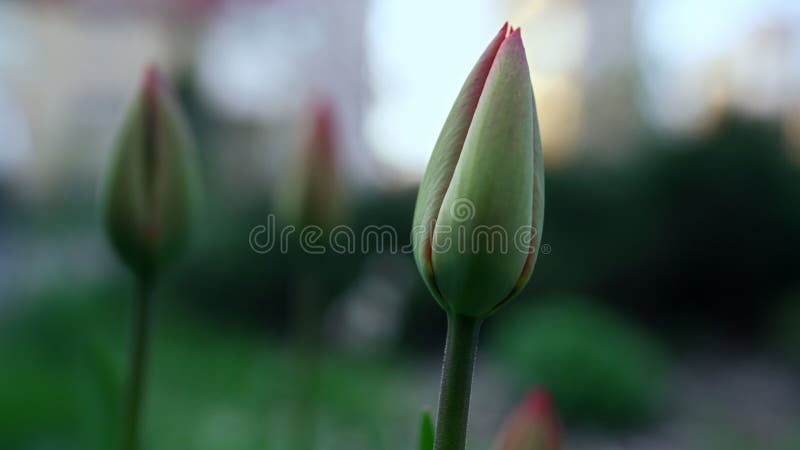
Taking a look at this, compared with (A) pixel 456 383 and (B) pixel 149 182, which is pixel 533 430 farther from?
(B) pixel 149 182

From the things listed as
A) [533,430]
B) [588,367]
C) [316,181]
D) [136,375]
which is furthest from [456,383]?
[588,367]

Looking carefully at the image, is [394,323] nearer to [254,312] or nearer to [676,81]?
[254,312]

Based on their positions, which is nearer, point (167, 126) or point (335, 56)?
point (167, 126)

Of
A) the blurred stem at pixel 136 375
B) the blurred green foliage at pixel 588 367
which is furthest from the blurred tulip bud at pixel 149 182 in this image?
the blurred green foliage at pixel 588 367

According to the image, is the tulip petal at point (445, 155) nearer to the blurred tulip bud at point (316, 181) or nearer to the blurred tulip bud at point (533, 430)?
the blurred tulip bud at point (533, 430)

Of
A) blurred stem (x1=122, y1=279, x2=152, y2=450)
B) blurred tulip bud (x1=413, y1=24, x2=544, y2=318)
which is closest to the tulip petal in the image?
blurred tulip bud (x1=413, y1=24, x2=544, y2=318)

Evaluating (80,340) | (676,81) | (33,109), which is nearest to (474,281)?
(80,340)
